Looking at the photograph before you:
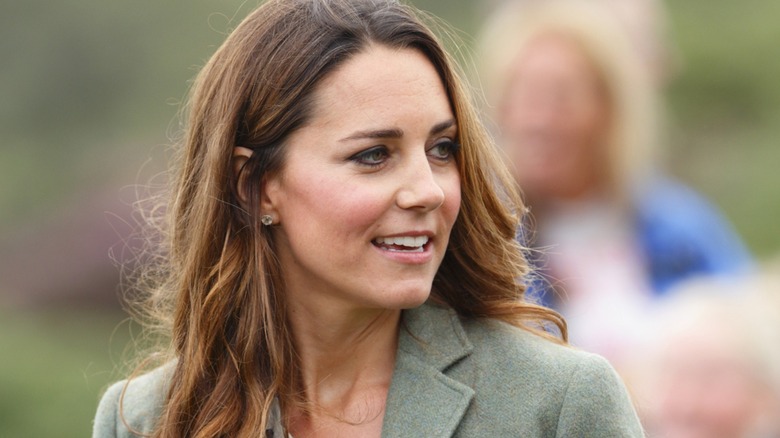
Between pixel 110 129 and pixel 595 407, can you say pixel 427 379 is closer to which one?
pixel 595 407

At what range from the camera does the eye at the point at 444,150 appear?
3.49 meters

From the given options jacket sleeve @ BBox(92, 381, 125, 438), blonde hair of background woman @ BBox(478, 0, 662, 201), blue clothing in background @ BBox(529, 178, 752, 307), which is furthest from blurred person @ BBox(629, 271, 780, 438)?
jacket sleeve @ BBox(92, 381, 125, 438)

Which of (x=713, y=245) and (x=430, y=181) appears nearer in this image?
(x=430, y=181)

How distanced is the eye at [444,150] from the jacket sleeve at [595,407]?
0.61m

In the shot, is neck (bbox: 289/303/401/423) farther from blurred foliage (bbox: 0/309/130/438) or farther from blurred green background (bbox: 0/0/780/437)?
blurred green background (bbox: 0/0/780/437)

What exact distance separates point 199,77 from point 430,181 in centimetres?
82

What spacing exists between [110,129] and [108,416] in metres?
8.02

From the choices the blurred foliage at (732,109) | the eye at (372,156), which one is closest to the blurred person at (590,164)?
the eye at (372,156)

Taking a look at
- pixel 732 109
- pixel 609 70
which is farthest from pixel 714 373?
pixel 732 109

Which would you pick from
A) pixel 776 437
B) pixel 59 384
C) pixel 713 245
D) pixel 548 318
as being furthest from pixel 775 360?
pixel 59 384

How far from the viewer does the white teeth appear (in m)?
3.39

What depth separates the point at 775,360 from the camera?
478 cm

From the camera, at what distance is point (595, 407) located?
3.34m

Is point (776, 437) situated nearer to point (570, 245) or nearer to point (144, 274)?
point (570, 245)
